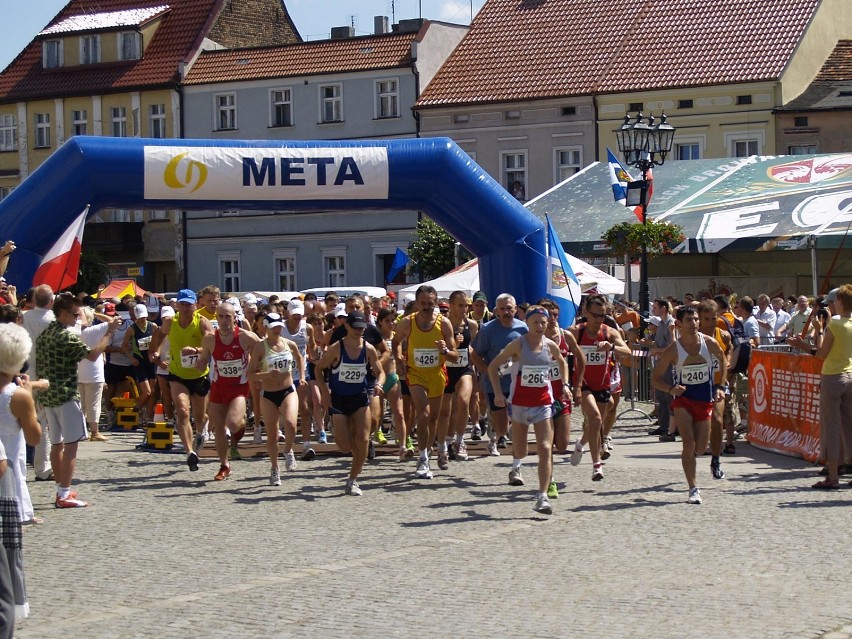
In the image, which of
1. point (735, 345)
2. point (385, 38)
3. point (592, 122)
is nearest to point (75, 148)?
point (735, 345)

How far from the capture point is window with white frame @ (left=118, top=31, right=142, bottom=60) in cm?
5512

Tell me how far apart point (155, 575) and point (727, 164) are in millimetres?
26972

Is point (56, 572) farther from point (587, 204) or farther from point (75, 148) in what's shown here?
point (587, 204)

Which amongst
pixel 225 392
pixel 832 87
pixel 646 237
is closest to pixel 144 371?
pixel 225 392

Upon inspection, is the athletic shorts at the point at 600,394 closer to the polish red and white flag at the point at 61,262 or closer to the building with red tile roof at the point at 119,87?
the polish red and white flag at the point at 61,262

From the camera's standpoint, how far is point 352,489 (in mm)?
13266

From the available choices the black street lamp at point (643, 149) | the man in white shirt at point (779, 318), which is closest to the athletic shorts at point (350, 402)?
the man in white shirt at point (779, 318)

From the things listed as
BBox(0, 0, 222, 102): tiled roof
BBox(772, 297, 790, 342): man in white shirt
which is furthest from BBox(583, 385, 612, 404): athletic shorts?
BBox(0, 0, 222, 102): tiled roof

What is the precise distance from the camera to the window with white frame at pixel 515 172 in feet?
159

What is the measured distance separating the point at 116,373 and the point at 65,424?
916 cm

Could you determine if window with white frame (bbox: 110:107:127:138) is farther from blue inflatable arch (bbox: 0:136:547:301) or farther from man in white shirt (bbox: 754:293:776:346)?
blue inflatable arch (bbox: 0:136:547:301)

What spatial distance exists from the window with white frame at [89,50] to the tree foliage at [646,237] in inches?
1299

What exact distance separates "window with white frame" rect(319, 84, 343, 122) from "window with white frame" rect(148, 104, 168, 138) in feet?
20.8

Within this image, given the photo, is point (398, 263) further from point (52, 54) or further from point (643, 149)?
point (643, 149)
